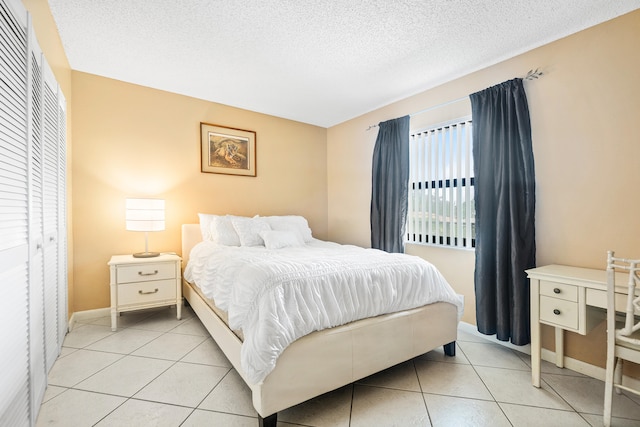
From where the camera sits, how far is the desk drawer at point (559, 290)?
1703 millimetres

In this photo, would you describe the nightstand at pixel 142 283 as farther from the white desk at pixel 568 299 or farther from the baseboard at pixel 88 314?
the white desk at pixel 568 299

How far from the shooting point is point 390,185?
3.39 metres

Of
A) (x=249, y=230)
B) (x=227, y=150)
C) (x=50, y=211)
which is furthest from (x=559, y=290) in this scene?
(x=227, y=150)

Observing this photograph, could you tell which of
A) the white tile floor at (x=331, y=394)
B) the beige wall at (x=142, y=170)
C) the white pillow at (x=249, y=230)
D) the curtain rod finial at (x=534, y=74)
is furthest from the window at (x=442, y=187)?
the beige wall at (x=142, y=170)

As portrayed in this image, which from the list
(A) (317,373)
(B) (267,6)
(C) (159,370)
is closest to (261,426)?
(A) (317,373)

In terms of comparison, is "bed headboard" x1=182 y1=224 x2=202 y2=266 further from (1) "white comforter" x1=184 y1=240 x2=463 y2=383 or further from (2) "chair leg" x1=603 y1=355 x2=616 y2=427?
(2) "chair leg" x1=603 y1=355 x2=616 y2=427

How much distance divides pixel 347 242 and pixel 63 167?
326cm

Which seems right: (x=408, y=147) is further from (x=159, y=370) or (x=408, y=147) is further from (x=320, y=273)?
(x=159, y=370)

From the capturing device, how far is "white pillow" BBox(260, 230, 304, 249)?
2.95 meters

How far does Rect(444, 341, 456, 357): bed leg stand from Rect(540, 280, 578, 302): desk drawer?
0.77 m

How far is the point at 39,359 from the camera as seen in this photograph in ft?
5.23

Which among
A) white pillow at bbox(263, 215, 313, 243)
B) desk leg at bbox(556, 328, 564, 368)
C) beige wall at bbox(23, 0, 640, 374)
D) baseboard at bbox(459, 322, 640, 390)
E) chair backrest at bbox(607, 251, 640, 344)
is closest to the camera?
chair backrest at bbox(607, 251, 640, 344)

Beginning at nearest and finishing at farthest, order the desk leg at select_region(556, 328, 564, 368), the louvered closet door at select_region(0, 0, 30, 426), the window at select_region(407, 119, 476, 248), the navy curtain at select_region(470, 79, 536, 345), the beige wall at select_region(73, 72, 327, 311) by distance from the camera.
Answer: the louvered closet door at select_region(0, 0, 30, 426) → the desk leg at select_region(556, 328, 564, 368) → the navy curtain at select_region(470, 79, 536, 345) → the window at select_region(407, 119, 476, 248) → the beige wall at select_region(73, 72, 327, 311)

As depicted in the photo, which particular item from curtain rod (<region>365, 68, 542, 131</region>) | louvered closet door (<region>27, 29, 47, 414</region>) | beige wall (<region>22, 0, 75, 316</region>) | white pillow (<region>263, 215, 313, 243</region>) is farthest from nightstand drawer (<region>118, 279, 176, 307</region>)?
curtain rod (<region>365, 68, 542, 131</region>)
